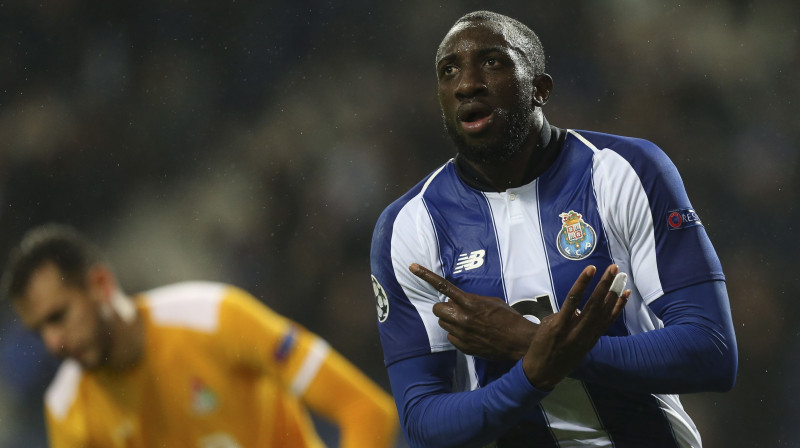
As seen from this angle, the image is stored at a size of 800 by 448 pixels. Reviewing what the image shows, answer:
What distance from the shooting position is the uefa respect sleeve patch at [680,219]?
199 cm

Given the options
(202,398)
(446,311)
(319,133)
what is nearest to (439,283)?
(446,311)

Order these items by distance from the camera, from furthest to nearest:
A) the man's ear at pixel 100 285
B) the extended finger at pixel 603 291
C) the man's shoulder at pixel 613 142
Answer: the man's ear at pixel 100 285
the man's shoulder at pixel 613 142
the extended finger at pixel 603 291

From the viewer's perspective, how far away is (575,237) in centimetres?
206

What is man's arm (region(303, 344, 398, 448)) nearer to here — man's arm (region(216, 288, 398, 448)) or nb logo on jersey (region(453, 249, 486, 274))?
man's arm (region(216, 288, 398, 448))

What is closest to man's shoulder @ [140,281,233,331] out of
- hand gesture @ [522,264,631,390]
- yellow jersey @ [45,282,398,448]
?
yellow jersey @ [45,282,398,448]

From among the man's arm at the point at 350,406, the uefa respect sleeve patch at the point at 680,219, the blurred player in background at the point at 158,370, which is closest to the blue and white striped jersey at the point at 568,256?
the uefa respect sleeve patch at the point at 680,219

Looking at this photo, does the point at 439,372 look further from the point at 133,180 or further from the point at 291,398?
the point at 133,180

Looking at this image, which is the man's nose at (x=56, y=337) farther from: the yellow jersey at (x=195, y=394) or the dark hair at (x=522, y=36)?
the dark hair at (x=522, y=36)

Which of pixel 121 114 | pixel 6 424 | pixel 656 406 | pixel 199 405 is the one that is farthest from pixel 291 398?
pixel 121 114

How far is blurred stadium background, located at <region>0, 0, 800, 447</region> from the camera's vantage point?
15.0 feet

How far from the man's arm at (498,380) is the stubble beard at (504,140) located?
34 cm

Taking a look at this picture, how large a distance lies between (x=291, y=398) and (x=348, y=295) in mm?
1364

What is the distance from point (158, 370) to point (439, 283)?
187 cm

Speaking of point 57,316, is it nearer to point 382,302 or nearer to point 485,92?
point 382,302
